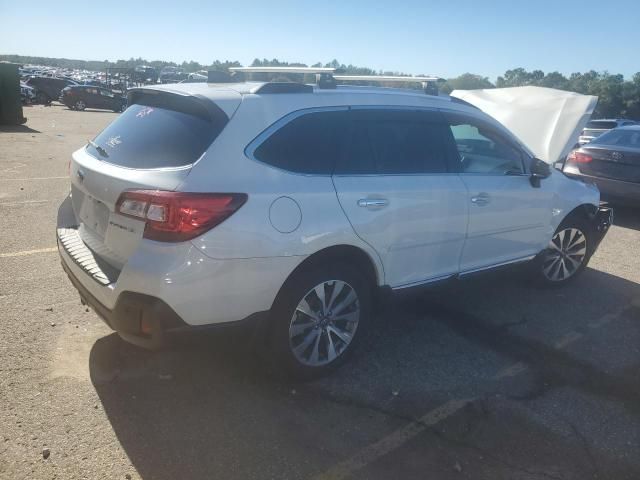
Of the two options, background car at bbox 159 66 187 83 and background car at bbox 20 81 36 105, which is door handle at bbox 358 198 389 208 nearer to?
background car at bbox 159 66 187 83

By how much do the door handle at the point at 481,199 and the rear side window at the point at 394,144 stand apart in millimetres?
358

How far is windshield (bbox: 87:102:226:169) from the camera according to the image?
2.96 metres

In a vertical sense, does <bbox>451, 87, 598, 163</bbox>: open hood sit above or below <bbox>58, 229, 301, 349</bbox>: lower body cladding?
above

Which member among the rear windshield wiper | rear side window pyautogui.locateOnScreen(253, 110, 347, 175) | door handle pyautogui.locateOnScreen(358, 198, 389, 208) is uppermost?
rear side window pyautogui.locateOnScreen(253, 110, 347, 175)

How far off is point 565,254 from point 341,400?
128 inches

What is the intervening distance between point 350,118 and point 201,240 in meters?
1.41

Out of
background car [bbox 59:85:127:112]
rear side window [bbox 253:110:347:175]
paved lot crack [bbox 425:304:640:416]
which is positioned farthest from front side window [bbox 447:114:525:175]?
background car [bbox 59:85:127:112]

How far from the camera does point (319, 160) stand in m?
3.33

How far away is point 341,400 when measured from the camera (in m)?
3.35

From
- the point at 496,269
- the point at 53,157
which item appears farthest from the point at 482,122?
the point at 53,157

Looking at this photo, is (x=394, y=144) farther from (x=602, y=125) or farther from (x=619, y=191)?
(x=602, y=125)

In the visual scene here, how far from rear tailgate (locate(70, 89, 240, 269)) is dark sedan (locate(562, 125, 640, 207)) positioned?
670 centimetres

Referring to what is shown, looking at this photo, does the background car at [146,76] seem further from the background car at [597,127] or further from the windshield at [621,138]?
the windshield at [621,138]

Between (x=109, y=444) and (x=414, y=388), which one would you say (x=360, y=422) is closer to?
(x=414, y=388)
